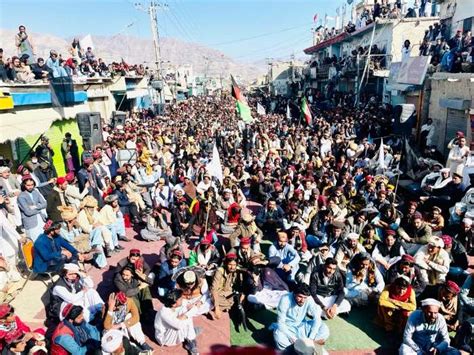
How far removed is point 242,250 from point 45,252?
305 centimetres

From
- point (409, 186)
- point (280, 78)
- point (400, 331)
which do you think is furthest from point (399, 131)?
point (280, 78)

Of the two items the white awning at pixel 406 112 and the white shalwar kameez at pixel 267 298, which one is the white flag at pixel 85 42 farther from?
the white shalwar kameez at pixel 267 298

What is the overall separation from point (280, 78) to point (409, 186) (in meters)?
54.4

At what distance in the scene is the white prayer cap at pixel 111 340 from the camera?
418 cm

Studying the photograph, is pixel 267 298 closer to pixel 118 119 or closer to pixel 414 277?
pixel 414 277

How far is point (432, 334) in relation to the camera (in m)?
4.49

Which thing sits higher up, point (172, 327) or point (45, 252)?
point (45, 252)

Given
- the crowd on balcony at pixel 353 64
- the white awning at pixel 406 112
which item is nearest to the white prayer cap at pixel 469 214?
the white awning at pixel 406 112

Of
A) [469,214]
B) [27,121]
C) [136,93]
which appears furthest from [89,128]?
[136,93]

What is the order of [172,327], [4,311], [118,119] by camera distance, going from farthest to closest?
1. [118,119]
2. [172,327]
3. [4,311]

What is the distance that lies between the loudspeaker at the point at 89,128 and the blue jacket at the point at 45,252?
704 cm

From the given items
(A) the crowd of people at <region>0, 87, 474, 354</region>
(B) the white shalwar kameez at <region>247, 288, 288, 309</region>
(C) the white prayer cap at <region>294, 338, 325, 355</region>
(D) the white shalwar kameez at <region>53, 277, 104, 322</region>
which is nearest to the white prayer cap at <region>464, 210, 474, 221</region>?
(A) the crowd of people at <region>0, 87, 474, 354</region>

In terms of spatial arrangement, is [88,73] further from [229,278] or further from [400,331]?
[400,331]

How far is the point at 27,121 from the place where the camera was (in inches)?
442
